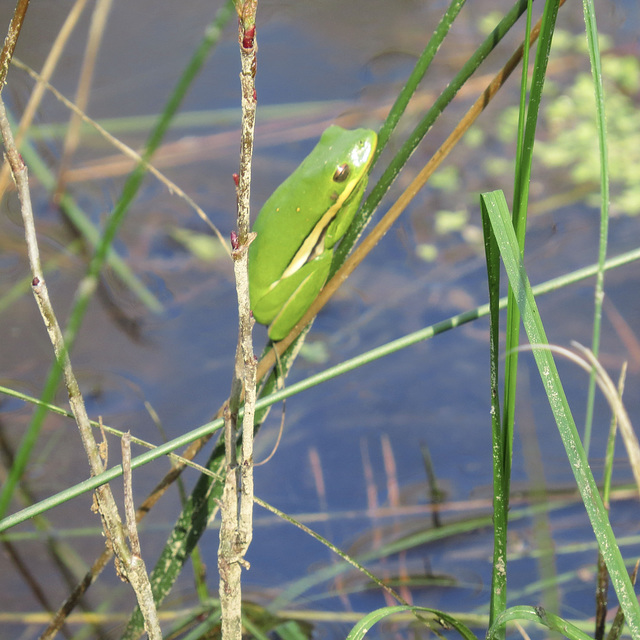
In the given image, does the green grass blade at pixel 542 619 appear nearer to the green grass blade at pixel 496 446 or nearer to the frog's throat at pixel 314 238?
the green grass blade at pixel 496 446

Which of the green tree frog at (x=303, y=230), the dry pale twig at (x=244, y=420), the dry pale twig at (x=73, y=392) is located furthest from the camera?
the green tree frog at (x=303, y=230)

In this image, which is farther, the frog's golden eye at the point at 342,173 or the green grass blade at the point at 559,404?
the frog's golden eye at the point at 342,173

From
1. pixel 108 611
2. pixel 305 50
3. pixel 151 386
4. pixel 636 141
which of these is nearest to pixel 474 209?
pixel 636 141

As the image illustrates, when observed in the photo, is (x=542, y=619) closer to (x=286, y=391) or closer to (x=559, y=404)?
(x=559, y=404)

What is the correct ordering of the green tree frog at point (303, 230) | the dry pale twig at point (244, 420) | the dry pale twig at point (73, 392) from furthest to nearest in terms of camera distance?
the green tree frog at point (303, 230)
the dry pale twig at point (73, 392)
the dry pale twig at point (244, 420)

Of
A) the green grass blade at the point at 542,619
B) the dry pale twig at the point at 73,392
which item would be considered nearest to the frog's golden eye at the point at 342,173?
the dry pale twig at the point at 73,392

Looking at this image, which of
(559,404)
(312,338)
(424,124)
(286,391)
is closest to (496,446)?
(559,404)

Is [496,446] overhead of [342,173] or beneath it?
beneath

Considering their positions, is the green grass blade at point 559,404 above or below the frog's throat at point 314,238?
below
